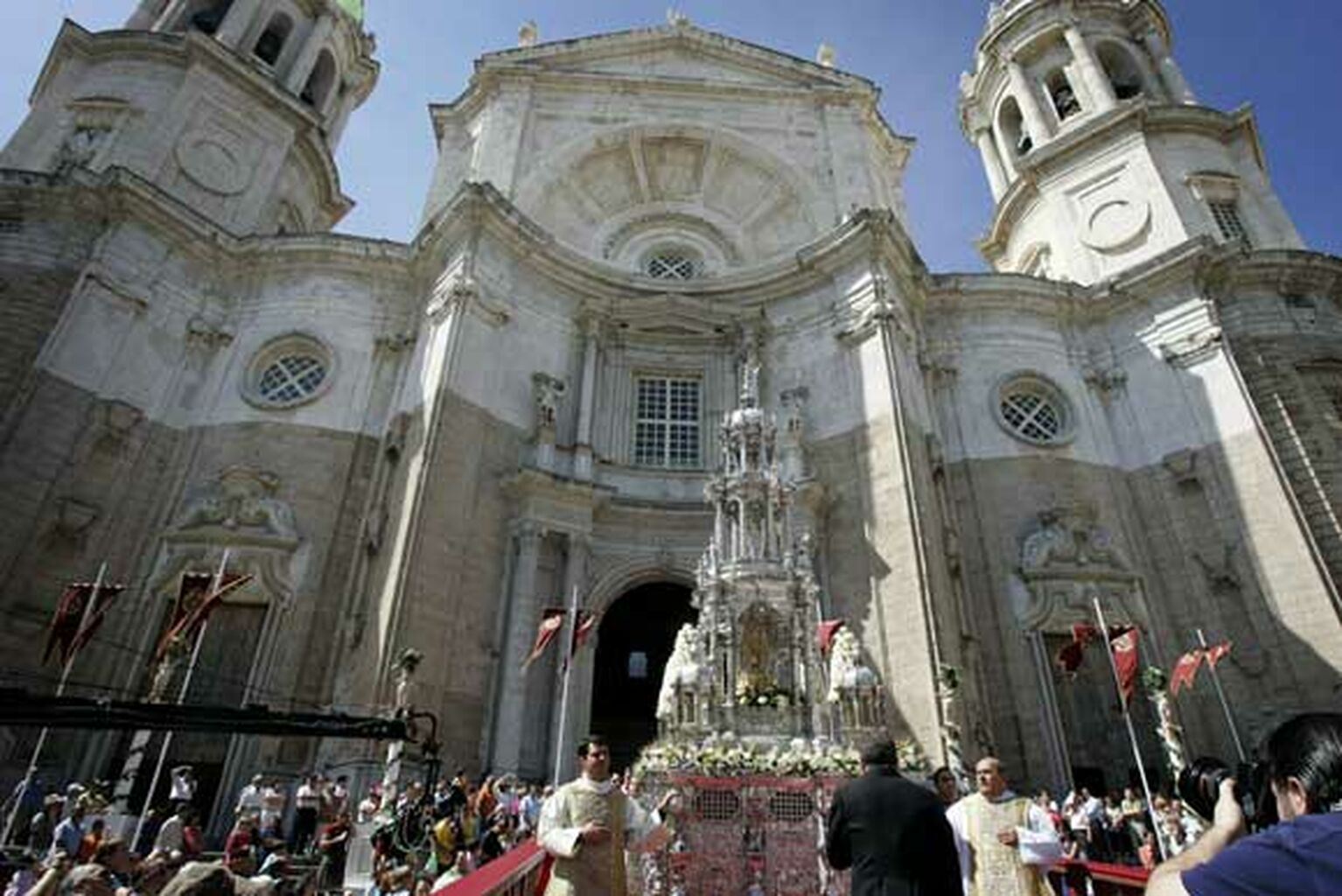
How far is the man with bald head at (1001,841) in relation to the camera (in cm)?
502

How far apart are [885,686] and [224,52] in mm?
28897

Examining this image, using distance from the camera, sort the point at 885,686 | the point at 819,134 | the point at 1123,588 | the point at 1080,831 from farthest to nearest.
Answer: the point at 819,134 < the point at 1123,588 < the point at 885,686 < the point at 1080,831

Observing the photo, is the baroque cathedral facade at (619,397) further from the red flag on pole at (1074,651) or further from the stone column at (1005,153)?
the stone column at (1005,153)

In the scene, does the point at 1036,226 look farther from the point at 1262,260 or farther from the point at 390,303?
the point at 390,303

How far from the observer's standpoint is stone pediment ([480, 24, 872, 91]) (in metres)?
28.4

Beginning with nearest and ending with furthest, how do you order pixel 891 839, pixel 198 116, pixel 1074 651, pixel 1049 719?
pixel 891 839 → pixel 1074 651 → pixel 1049 719 → pixel 198 116

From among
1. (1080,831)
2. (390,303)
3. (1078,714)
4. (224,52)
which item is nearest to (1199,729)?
(1078,714)

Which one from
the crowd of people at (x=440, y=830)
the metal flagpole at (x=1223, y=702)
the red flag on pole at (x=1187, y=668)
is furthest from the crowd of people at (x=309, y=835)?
the metal flagpole at (x=1223, y=702)

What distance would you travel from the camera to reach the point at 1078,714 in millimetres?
18188

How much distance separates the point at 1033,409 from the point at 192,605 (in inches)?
896

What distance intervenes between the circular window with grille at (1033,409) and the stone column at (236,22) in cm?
2929

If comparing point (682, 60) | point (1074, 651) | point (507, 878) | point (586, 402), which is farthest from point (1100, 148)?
point (507, 878)

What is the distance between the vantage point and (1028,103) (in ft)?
100

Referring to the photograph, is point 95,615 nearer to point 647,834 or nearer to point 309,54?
point 647,834
